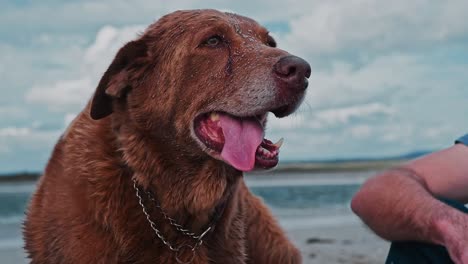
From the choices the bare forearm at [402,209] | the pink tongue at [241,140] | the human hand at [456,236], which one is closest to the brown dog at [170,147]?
the pink tongue at [241,140]

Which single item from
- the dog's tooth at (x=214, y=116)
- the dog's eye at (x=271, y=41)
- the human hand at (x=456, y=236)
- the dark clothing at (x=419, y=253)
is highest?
the dog's eye at (x=271, y=41)

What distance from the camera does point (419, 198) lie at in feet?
13.3

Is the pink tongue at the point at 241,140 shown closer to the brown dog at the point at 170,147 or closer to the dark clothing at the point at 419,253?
the brown dog at the point at 170,147

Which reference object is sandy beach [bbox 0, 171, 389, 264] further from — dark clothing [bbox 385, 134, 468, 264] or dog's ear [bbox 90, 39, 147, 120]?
dog's ear [bbox 90, 39, 147, 120]

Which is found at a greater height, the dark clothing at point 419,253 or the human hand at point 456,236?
the human hand at point 456,236

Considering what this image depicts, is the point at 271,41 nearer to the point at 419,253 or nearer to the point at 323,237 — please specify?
the point at 419,253

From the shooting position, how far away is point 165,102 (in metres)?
4.12

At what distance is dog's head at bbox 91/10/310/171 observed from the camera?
393 centimetres

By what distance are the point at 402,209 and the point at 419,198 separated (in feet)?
0.37

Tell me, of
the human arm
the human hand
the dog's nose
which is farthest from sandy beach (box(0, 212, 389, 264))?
the dog's nose

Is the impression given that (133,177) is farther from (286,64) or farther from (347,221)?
(347,221)

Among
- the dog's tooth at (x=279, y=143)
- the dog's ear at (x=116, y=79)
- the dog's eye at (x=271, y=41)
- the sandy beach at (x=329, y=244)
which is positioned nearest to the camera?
the dog's tooth at (x=279, y=143)

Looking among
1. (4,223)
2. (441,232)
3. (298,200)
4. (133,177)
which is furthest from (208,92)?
(298,200)

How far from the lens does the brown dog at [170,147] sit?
399cm
